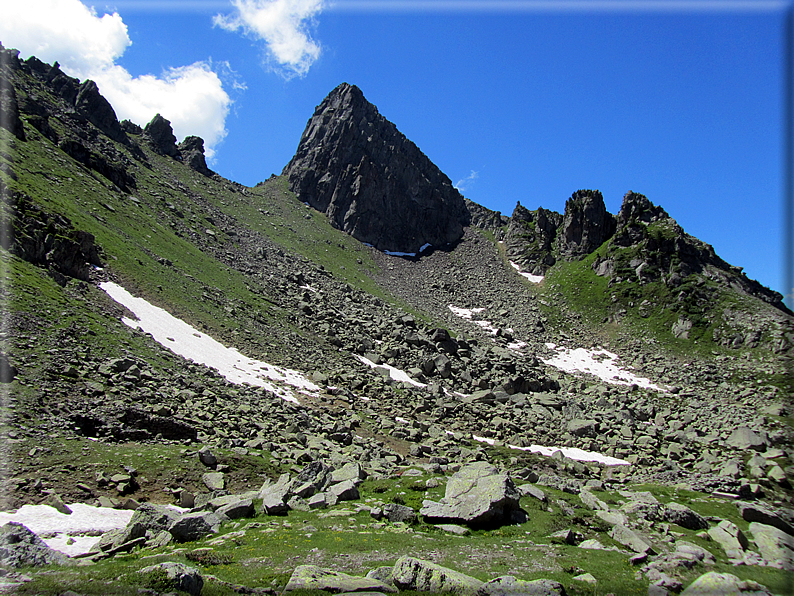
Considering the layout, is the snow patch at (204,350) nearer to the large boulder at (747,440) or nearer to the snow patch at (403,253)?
the large boulder at (747,440)

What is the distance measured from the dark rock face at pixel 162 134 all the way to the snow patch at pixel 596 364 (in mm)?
117747

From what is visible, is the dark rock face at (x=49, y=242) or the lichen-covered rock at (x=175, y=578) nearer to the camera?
the lichen-covered rock at (x=175, y=578)

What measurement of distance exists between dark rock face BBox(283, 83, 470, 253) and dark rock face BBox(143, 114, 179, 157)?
132 ft

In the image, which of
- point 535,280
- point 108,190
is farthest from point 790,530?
point 535,280

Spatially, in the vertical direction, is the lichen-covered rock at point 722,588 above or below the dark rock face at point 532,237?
below

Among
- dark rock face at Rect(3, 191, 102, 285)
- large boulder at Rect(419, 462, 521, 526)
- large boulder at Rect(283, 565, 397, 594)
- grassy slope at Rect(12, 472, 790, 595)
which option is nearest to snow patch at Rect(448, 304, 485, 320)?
dark rock face at Rect(3, 191, 102, 285)

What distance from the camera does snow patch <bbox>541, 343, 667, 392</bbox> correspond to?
7088 cm

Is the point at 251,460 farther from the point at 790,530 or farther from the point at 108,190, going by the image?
the point at 108,190

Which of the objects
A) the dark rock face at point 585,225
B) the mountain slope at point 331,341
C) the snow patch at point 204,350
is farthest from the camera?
the dark rock face at point 585,225

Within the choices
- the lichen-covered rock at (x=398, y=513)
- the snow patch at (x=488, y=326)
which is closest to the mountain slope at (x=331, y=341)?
the snow patch at (x=488, y=326)

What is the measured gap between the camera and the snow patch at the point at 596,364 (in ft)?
233

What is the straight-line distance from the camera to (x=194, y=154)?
124 meters

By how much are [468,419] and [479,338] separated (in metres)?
41.0

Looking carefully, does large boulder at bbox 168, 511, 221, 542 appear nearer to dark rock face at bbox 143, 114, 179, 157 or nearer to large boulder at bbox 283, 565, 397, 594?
large boulder at bbox 283, 565, 397, 594
